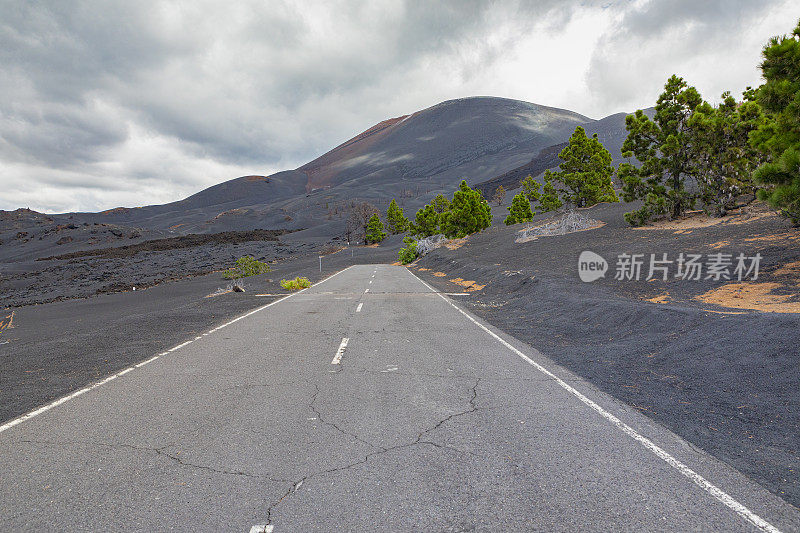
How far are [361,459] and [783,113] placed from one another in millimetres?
12628

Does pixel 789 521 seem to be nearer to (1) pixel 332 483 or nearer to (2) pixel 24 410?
(1) pixel 332 483

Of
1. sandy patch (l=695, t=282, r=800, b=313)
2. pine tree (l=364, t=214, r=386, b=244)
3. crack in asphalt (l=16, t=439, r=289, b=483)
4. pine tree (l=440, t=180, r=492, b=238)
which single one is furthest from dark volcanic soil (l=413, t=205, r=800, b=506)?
pine tree (l=364, t=214, r=386, b=244)

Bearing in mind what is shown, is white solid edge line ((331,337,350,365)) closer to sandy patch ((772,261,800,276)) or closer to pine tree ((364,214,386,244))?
sandy patch ((772,261,800,276))

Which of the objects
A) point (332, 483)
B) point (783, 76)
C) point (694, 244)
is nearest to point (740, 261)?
point (694, 244)

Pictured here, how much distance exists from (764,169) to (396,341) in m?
10.3

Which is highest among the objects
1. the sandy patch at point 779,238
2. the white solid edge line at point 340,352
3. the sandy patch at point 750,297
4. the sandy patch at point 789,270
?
the sandy patch at point 779,238

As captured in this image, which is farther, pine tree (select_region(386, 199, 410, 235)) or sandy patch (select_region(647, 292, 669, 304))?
pine tree (select_region(386, 199, 410, 235))

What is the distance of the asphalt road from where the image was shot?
2760 millimetres

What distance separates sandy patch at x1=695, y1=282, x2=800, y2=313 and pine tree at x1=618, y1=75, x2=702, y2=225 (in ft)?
45.1

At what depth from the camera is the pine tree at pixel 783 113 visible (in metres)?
9.02

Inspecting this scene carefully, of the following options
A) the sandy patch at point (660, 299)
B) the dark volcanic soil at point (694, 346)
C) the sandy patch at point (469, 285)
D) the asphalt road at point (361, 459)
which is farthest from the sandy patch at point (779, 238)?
the asphalt road at point (361, 459)

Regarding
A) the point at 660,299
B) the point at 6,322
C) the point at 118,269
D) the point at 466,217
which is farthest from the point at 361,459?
the point at 118,269

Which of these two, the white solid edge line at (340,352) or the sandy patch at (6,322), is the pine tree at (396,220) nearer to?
the sandy patch at (6,322)

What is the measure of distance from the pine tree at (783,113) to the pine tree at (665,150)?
43.9 feet
